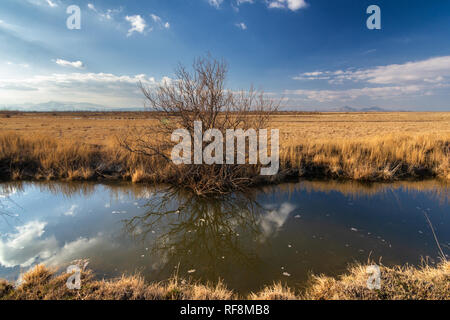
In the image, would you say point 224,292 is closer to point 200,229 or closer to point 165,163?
point 200,229

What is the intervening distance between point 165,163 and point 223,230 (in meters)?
3.84

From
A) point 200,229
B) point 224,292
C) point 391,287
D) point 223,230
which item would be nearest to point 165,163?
point 200,229

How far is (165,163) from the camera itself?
26.5ft

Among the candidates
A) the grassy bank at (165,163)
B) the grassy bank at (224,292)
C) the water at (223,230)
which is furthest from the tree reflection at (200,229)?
the grassy bank at (165,163)

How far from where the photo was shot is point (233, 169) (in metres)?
7.56

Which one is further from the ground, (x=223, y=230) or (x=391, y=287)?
(x=391, y=287)

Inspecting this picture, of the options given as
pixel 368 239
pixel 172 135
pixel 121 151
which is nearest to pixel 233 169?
pixel 172 135

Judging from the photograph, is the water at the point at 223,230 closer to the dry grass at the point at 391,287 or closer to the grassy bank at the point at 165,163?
the dry grass at the point at 391,287

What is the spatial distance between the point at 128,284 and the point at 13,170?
27.7 ft

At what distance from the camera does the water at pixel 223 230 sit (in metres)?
3.95

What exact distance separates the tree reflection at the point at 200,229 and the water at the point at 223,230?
1.0 inches

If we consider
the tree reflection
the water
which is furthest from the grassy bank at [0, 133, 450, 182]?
the tree reflection

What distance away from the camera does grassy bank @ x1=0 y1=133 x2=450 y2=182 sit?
822 centimetres
